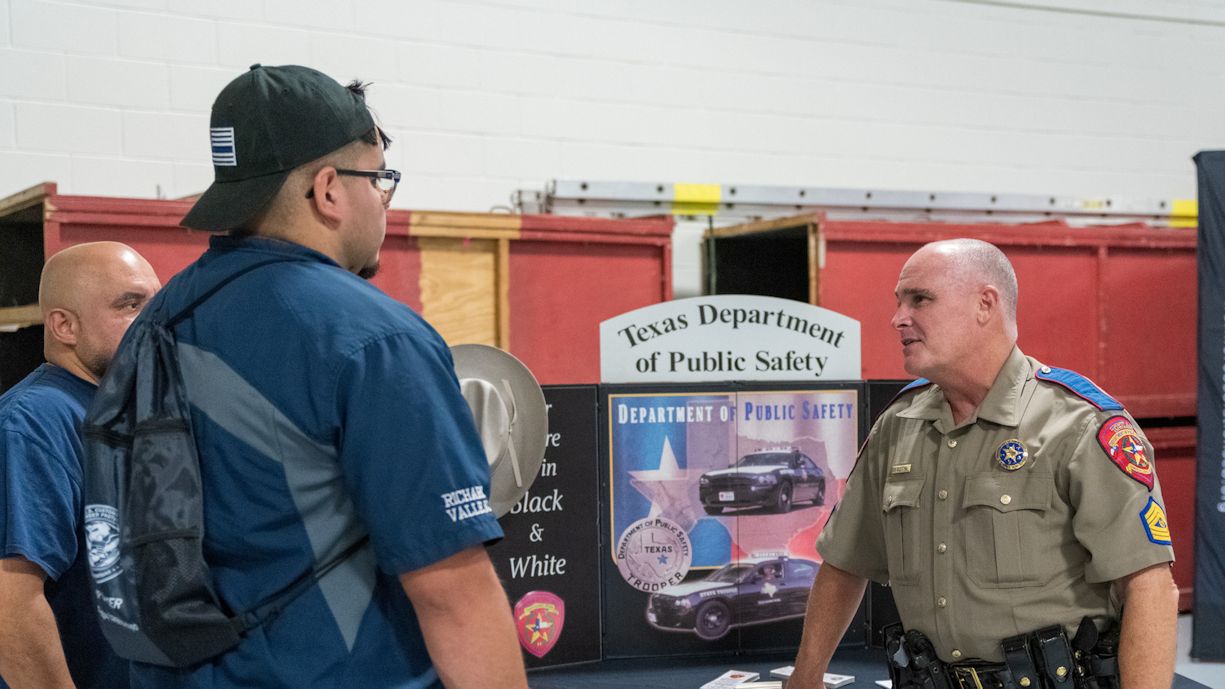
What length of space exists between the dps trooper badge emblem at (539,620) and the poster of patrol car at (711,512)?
0.19 metres

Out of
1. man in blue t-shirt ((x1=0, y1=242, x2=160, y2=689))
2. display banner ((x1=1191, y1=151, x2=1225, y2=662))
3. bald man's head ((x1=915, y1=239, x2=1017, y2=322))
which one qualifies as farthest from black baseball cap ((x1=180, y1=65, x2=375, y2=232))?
display banner ((x1=1191, y1=151, x2=1225, y2=662))

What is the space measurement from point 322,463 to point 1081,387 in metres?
1.76

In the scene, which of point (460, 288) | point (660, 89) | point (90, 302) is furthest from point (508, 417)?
point (660, 89)

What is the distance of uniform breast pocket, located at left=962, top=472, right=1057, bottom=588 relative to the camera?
2.13m

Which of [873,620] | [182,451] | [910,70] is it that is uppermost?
[910,70]

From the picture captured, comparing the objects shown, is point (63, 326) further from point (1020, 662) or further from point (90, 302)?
point (1020, 662)

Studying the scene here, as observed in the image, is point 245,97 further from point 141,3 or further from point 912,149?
point 912,149

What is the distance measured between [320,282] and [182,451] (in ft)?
0.84

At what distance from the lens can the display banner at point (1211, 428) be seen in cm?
458

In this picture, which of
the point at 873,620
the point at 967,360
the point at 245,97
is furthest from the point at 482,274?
the point at 245,97

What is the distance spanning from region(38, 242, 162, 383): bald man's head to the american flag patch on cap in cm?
118

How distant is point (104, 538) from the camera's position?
125 cm

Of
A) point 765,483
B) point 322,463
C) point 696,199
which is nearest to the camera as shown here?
point 322,463

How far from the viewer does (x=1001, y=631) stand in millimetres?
2129
